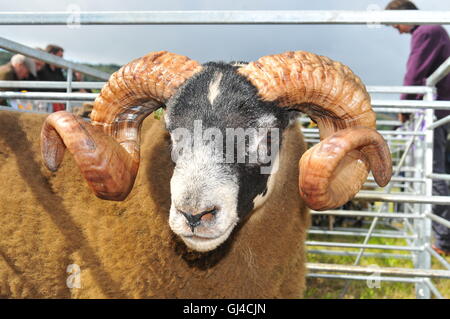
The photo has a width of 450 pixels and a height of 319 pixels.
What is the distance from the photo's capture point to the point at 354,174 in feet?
6.77

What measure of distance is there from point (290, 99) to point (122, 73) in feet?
3.62

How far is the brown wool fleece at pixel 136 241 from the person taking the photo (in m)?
2.49

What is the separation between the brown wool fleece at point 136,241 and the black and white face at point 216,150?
0.48 meters

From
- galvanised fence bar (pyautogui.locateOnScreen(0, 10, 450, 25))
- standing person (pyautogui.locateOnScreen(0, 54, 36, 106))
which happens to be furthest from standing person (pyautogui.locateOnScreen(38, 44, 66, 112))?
galvanised fence bar (pyautogui.locateOnScreen(0, 10, 450, 25))

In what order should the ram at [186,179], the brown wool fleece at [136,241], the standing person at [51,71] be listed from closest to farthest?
the ram at [186,179] → the brown wool fleece at [136,241] → the standing person at [51,71]

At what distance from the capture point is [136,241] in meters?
2.54

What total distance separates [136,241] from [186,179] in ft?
3.07

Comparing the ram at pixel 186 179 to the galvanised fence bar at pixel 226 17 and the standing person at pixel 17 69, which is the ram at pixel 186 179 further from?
the standing person at pixel 17 69

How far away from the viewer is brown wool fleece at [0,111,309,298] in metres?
2.49

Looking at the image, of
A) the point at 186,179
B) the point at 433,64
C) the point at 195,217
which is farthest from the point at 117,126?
the point at 433,64

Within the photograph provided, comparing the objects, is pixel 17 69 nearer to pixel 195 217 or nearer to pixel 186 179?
pixel 186 179

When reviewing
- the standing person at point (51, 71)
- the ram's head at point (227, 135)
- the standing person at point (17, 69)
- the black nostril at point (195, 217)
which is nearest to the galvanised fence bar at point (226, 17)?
the ram's head at point (227, 135)

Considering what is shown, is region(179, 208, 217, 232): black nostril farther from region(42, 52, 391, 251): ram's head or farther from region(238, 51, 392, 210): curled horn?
region(238, 51, 392, 210): curled horn
